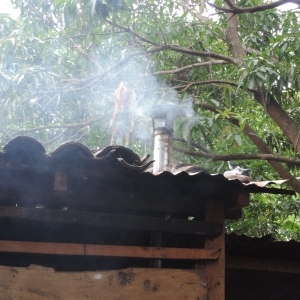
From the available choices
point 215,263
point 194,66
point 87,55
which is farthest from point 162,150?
point 87,55

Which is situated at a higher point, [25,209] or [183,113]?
[183,113]

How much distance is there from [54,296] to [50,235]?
0.71 metres

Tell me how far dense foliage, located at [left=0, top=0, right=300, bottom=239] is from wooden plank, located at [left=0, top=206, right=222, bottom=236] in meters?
1.81

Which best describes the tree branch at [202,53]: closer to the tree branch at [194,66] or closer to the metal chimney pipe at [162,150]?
the tree branch at [194,66]

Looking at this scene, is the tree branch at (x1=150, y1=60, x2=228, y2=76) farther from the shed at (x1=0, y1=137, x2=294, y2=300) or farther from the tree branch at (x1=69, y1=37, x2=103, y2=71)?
the shed at (x1=0, y1=137, x2=294, y2=300)

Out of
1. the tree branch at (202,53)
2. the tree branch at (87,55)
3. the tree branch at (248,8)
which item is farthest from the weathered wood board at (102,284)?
the tree branch at (87,55)

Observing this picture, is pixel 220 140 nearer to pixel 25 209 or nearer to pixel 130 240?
pixel 130 240

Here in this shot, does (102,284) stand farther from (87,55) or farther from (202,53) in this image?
(87,55)

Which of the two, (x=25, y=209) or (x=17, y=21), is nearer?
(x=25, y=209)

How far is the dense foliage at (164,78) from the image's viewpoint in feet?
20.2

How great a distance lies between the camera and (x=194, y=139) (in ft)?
23.0

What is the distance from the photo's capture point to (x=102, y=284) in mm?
3672

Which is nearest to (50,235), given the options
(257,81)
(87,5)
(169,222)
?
(169,222)

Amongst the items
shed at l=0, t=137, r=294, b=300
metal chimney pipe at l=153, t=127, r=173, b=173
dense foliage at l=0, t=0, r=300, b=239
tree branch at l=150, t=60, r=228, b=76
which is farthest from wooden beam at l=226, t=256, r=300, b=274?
tree branch at l=150, t=60, r=228, b=76
